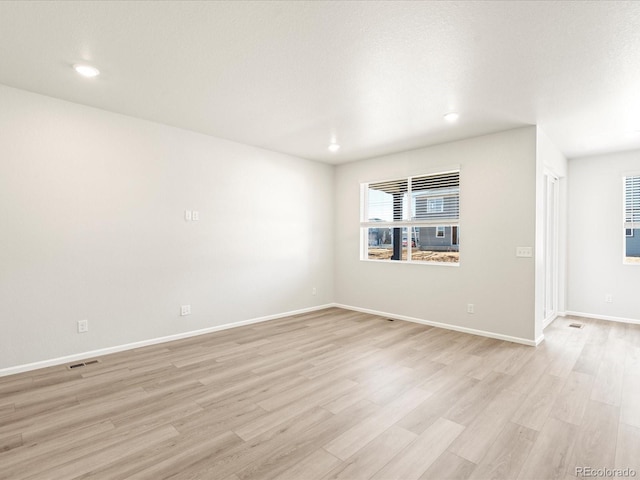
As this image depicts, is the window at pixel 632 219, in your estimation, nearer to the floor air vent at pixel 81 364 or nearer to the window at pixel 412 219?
the window at pixel 412 219

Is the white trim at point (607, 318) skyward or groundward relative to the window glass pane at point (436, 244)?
groundward

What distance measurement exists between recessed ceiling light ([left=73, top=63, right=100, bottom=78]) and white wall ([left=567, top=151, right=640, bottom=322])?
665 cm

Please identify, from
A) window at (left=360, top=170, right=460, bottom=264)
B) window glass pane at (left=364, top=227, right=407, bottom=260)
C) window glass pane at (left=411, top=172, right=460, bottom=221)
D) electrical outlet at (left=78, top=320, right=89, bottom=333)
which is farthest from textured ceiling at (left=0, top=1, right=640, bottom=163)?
electrical outlet at (left=78, top=320, right=89, bottom=333)

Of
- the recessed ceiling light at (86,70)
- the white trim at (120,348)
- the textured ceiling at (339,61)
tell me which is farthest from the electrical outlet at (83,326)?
the recessed ceiling light at (86,70)

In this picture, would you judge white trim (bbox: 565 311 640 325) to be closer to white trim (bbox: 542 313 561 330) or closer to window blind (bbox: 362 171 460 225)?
white trim (bbox: 542 313 561 330)

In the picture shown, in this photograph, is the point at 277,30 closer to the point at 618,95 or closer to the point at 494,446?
the point at 494,446

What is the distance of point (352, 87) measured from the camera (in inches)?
120

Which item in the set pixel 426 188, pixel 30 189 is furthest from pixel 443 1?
pixel 30 189

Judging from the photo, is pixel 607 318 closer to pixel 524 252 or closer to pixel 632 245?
pixel 632 245

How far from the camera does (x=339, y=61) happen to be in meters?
2.59

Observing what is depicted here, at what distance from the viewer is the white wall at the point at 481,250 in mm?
4090

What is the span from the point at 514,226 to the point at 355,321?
255cm
